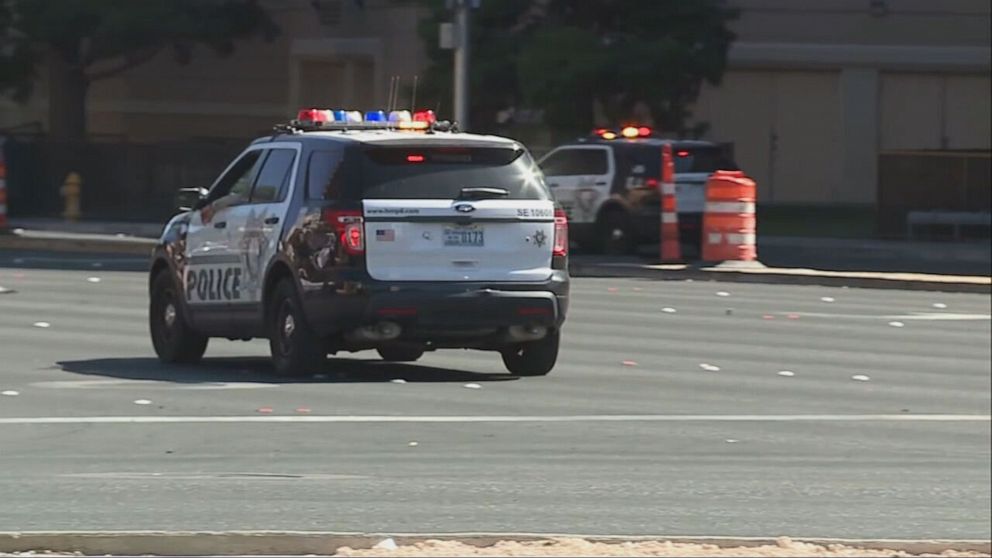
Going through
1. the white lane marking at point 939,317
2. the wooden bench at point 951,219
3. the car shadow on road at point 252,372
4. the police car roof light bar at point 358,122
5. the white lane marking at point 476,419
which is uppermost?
the police car roof light bar at point 358,122

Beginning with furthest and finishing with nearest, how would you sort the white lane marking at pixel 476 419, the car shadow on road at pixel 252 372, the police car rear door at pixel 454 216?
1. the car shadow on road at pixel 252 372
2. the police car rear door at pixel 454 216
3. the white lane marking at pixel 476 419

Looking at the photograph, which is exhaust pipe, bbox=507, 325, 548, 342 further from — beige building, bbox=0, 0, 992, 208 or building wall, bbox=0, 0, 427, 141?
beige building, bbox=0, 0, 992, 208

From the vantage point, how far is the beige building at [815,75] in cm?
4475

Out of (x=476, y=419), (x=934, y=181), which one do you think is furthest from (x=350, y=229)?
(x=934, y=181)

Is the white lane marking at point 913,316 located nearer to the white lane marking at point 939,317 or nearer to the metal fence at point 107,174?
the white lane marking at point 939,317

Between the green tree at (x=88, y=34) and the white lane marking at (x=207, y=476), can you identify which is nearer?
the white lane marking at (x=207, y=476)

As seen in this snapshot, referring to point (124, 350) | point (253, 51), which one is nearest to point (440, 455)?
point (124, 350)

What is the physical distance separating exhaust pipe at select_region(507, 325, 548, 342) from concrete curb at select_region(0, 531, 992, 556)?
605 cm

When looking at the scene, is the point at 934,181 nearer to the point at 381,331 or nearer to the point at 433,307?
the point at 433,307

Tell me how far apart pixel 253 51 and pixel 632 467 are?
3854 centimetres

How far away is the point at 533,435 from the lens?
1201cm

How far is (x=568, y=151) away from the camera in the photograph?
28.2 metres

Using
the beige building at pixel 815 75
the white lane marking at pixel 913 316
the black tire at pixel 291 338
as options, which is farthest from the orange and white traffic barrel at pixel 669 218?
the beige building at pixel 815 75

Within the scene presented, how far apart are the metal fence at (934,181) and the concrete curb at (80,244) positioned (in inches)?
458
